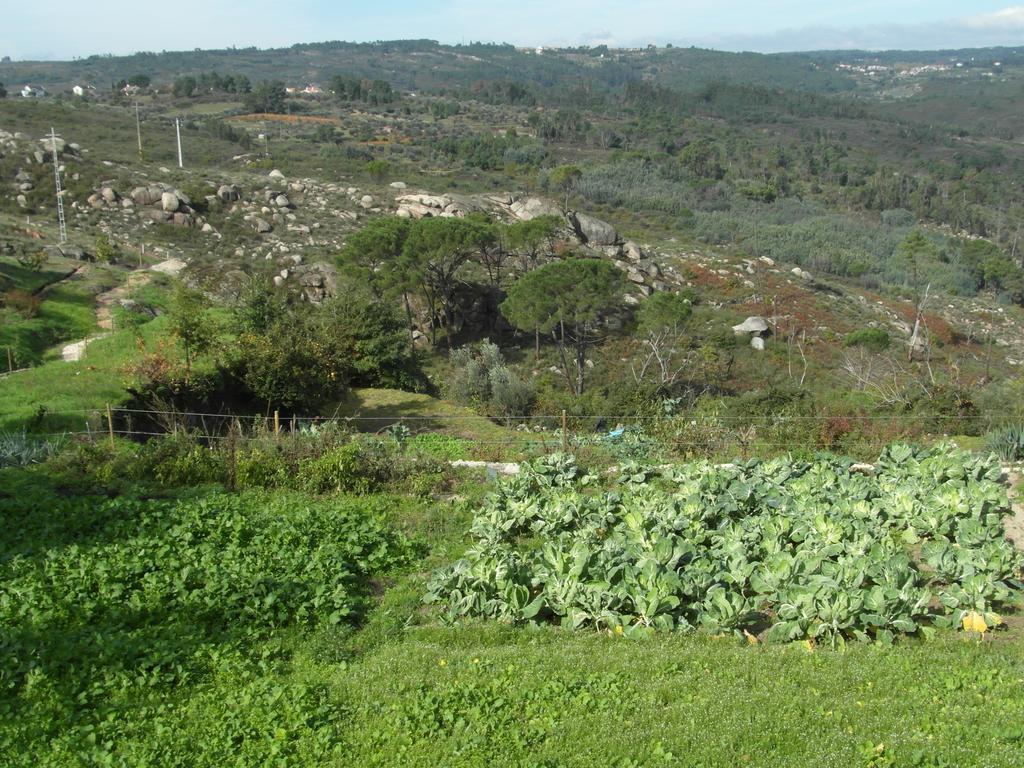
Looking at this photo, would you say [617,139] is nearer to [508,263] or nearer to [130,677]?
[508,263]

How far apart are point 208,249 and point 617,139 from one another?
237 feet

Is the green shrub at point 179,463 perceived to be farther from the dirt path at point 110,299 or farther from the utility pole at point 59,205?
the utility pole at point 59,205

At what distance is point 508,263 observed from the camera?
36.8m

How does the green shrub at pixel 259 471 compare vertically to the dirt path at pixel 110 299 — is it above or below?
below

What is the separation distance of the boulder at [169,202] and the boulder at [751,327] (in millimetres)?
24405

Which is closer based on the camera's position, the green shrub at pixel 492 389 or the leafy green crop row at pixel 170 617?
the leafy green crop row at pixel 170 617

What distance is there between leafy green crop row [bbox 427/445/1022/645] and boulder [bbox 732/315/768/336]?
77.1ft

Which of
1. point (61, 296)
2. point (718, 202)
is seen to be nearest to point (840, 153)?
point (718, 202)

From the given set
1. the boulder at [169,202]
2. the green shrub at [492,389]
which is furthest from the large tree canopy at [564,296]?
the boulder at [169,202]

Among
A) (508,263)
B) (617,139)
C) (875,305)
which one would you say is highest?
(617,139)

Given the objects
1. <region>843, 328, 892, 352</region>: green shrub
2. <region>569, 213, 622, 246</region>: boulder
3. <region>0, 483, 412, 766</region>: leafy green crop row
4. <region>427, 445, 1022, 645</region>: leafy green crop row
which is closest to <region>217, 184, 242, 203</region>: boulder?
<region>569, 213, 622, 246</region>: boulder

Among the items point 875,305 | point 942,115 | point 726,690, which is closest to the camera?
point 726,690

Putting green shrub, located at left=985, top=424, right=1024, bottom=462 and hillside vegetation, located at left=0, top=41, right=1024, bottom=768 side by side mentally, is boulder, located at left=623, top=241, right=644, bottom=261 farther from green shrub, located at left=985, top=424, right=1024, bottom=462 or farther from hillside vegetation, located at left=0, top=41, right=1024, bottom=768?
green shrub, located at left=985, top=424, right=1024, bottom=462

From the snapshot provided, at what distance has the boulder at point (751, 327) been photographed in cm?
3306
